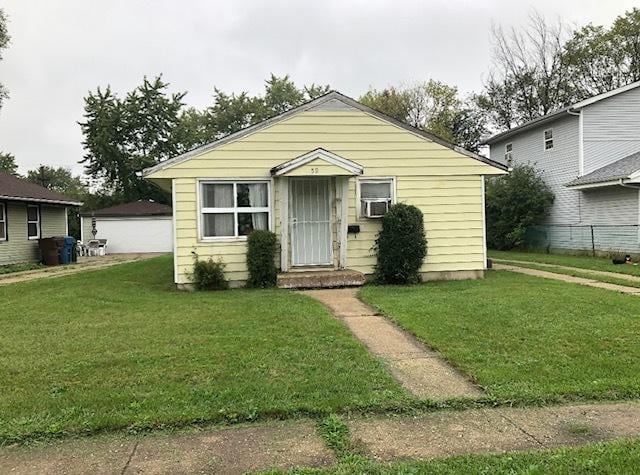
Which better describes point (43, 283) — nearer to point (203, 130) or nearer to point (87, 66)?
point (87, 66)

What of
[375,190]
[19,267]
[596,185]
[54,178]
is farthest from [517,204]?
[54,178]

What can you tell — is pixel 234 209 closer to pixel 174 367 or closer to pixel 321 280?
pixel 321 280

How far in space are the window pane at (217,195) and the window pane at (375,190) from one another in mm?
3055

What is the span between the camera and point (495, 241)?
998 inches

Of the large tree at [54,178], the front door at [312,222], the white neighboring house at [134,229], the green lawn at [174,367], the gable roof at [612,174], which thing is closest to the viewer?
the green lawn at [174,367]

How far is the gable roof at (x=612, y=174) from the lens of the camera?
1778 cm

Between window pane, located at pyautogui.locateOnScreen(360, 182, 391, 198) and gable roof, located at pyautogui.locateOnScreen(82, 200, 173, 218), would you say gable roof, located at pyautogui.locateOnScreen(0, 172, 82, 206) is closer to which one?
gable roof, located at pyautogui.locateOnScreen(82, 200, 173, 218)

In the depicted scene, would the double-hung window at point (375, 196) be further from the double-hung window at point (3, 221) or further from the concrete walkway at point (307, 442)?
the double-hung window at point (3, 221)

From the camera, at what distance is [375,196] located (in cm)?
1241

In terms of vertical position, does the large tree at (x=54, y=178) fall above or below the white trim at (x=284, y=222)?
above

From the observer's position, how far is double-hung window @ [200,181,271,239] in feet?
38.3

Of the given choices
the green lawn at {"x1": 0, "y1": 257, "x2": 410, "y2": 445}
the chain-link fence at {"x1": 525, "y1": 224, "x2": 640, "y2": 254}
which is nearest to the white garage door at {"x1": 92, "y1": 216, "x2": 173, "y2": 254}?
the chain-link fence at {"x1": 525, "y1": 224, "x2": 640, "y2": 254}

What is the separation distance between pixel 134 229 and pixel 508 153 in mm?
21276

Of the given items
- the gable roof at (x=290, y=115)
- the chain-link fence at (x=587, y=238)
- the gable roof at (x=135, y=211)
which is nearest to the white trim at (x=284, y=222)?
the gable roof at (x=290, y=115)
